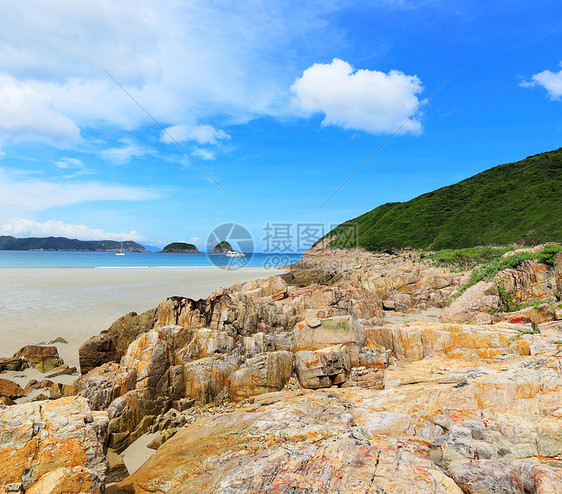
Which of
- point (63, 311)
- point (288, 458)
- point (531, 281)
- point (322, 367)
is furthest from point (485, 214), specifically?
point (288, 458)

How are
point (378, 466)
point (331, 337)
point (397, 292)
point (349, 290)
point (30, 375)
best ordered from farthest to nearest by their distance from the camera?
Result: point (397, 292)
point (349, 290)
point (30, 375)
point (331, 337)
point (378, 466)

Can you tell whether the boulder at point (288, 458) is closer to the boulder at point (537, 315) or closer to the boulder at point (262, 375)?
the boulder at point (262, 375)

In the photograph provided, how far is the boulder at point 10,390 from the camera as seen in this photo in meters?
11.3

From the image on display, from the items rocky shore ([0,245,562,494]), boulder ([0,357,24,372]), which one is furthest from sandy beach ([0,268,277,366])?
rocky shore ([0,245,562,494])

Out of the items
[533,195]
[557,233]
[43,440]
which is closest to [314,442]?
[43,440]

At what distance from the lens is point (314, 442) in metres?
6.34

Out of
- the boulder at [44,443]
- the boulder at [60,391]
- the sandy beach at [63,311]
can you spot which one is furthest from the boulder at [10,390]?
the boulder at [44,443]

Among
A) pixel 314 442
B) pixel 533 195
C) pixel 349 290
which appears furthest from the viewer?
pixel 533 195

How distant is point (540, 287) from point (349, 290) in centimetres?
1184

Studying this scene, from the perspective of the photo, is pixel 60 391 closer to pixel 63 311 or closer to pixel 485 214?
pixel 63 311

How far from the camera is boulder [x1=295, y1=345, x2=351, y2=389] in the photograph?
35.1 feet

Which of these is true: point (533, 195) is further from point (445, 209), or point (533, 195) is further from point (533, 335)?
point (533, 335)

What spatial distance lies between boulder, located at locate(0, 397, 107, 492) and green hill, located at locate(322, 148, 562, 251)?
226 feet

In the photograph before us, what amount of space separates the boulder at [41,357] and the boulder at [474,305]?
20.0 metres
